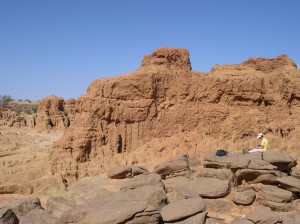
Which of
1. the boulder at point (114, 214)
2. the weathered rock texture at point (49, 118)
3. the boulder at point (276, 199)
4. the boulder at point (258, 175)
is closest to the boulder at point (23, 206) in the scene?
the boulder at point (114, 214)

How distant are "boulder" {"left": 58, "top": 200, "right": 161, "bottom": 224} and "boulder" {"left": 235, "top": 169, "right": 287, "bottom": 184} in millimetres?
3821

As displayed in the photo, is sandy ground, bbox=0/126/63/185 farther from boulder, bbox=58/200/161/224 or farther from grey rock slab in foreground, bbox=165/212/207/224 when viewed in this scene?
grey rock slab in foreground, bbox=165/212/207/224

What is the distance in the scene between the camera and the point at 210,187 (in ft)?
28.8

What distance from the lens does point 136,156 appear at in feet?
42.8

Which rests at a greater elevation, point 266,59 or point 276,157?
point 266,59

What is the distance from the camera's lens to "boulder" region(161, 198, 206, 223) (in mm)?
6711

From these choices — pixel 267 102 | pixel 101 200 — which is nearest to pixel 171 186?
pixel 101 200

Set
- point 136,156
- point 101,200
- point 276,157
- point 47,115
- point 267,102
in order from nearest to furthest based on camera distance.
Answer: point 101,200 → point 276,157 → point 136,156 → point 267,102 → point 47,115

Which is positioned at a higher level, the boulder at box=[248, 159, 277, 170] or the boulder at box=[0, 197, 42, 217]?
the boulder at box=[248, 159, 277, 170]

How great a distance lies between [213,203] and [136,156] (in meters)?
5.18

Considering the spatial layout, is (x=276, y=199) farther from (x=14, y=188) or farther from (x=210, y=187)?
(x=14, y=188)

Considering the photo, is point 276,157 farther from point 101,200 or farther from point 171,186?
point 101,200

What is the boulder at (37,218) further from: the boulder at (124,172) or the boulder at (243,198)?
the boulder at (243,198)

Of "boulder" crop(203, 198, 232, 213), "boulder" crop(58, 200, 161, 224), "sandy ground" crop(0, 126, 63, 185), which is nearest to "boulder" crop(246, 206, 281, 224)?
"boulder" crop(203, 198, 232, 213)
